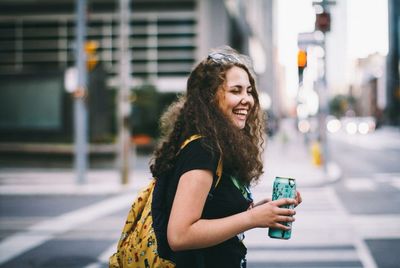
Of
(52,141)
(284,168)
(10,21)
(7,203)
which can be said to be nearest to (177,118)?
(7,203)

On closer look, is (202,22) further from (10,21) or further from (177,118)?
(177,118)

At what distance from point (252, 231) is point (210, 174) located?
20.7 feet

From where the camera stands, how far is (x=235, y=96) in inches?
90.7

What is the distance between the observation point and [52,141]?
74.1 ft

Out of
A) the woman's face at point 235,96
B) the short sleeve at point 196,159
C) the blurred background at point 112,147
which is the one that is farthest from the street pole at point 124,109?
the short sleeve at point 196,159

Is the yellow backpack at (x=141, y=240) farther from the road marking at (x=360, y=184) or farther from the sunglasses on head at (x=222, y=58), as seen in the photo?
the road marking at (x=360, y=184)

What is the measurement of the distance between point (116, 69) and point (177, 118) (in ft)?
147

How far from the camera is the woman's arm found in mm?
1979

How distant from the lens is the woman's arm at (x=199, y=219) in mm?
1979

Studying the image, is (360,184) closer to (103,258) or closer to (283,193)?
(103,258)

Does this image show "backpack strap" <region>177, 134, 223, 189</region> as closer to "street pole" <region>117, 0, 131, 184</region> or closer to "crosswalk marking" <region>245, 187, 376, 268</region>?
"crosswalk marking" <region>245, 187, 376, 268</region>

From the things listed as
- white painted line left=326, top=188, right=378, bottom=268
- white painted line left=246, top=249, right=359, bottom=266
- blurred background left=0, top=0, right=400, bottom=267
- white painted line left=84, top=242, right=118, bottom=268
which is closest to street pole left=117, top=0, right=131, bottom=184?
blurred background left=0, top=0, right=400, bottom=267

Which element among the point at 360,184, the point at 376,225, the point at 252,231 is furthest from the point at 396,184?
the point at 252,231

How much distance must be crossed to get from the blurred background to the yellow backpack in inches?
62.1
